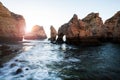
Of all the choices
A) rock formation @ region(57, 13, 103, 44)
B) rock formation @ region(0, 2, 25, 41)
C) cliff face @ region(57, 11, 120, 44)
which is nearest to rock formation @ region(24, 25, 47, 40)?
rock formation @ region(0, 2, 25, 41)

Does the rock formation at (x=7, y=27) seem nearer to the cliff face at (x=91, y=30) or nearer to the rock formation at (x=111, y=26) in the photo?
the cliff face at (x=91, y=30)

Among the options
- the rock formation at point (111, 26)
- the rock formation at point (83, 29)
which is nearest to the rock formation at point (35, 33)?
the rock formation at point (83, 29)

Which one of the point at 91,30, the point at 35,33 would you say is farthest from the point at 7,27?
the point at 35,33

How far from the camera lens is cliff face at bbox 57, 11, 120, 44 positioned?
64.0 meters

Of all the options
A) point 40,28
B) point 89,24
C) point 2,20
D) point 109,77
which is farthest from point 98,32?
point 40,28

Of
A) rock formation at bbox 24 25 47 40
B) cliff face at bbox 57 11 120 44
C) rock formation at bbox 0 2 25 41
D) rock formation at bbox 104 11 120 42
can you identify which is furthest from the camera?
rock formation at bbox 24 25 47 40

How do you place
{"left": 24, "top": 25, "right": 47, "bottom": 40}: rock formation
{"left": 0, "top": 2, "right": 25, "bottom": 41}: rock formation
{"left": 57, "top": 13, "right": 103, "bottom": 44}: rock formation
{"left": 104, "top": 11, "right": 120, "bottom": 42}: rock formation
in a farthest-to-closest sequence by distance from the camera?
{"left": 24, "top": 25, "right": 47, "bottom": 40}: rock formation
{"left": 0, "top": 2, "right": 25, "bottom": 41}: rock formation
{"left": 104, "top": 11, "right": 120, "bottom": 42}: rock formation
{"left": 57, "top": 13, "right": 103, "bottom": 44}: rock formation

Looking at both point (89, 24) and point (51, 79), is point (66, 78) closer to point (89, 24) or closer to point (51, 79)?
point (51, 79)

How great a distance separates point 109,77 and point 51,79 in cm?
719

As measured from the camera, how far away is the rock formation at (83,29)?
6391cm

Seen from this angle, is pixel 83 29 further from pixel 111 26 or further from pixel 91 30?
pixel 111 26

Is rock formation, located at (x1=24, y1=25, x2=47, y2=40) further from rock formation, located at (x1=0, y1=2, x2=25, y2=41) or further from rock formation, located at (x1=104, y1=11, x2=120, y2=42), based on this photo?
rock formation, located at (x1=104, y1=11, x2=120, y2=42)

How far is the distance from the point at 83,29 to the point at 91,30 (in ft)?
26.5

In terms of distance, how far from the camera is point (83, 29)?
6450 centimetres
